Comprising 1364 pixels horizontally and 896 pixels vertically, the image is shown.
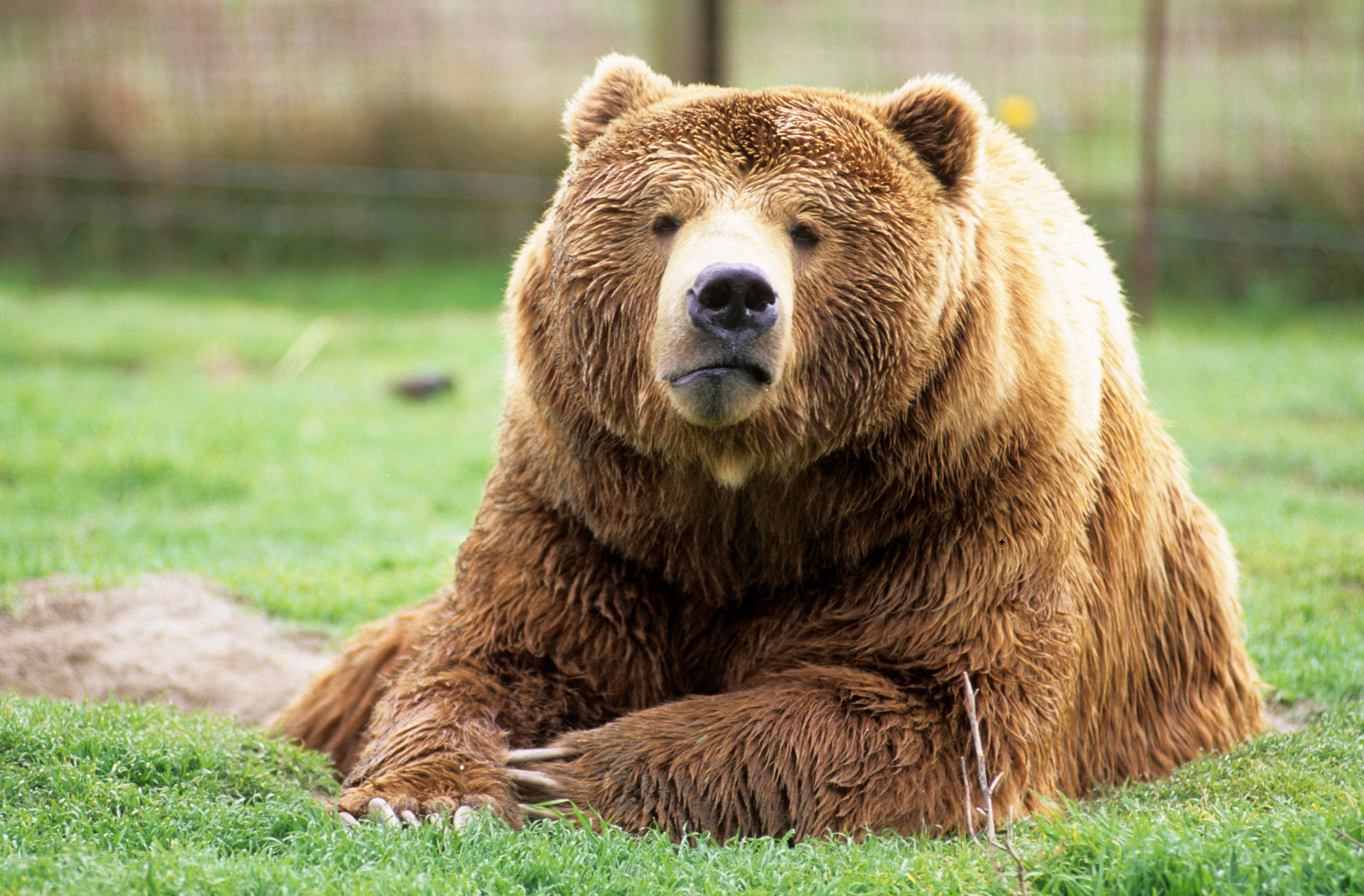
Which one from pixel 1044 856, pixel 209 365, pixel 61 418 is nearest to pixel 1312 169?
pixel 209 365

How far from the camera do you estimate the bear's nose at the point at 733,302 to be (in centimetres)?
331

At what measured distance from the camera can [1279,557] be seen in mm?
6293

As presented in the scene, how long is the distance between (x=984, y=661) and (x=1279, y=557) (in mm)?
3211

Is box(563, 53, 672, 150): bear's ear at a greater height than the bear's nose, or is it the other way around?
box(563, 53, 672, 150): bear's ear

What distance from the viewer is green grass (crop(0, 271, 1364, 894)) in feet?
10.1

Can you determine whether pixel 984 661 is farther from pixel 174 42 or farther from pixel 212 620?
pixel 174 42

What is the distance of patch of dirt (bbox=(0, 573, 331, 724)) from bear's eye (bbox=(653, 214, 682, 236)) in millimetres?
2328

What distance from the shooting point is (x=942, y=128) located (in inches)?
150

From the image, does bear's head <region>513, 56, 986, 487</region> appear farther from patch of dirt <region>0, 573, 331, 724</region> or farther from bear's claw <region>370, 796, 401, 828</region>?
patch of dirt <region>0, 573, 331, 724</region>


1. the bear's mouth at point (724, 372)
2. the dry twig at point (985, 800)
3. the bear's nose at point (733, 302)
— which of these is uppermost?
the bear's nose at point (733, 302)

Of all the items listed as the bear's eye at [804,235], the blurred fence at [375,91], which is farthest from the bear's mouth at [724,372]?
the blurred fence at [375,91]

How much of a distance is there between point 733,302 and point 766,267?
0.15 meters

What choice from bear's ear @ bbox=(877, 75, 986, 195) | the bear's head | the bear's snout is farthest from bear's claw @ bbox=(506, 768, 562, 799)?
bear's ear @ bbox=(877, 75, 986, 195)

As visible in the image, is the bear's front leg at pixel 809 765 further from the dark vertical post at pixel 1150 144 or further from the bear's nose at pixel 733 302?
the dark vertical post at pixel 1150 144
